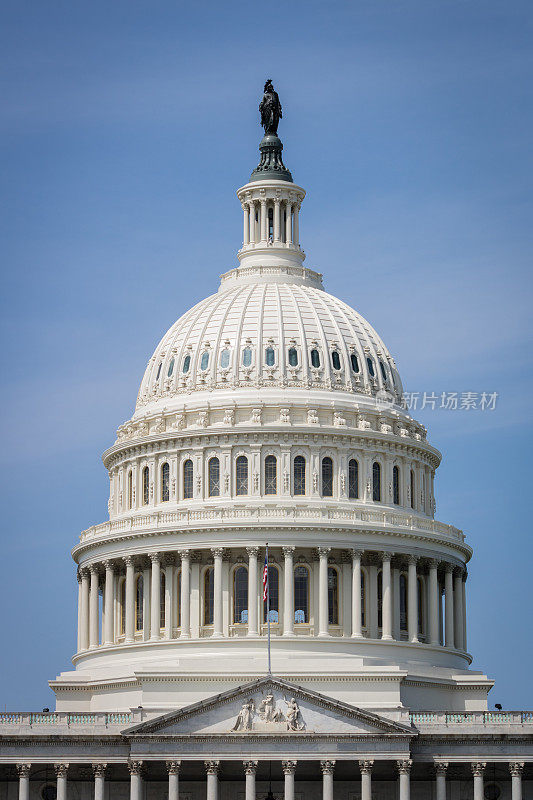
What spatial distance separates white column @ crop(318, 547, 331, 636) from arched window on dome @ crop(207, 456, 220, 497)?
9377 millimetres

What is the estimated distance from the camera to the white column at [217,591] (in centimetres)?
13812

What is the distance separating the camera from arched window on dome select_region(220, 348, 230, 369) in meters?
148

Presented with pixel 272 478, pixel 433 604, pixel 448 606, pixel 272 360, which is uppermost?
pixel 272 360

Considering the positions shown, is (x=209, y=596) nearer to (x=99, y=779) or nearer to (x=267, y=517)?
(x=267, y=517)

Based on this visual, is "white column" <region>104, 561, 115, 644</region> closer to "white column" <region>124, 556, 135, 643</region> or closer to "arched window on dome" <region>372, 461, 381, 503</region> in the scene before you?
"white column" <region>124, 556, 135, 643</region>

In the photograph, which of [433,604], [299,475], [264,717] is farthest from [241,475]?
[264,717]

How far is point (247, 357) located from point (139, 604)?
19663mm

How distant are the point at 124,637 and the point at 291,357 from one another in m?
23.7

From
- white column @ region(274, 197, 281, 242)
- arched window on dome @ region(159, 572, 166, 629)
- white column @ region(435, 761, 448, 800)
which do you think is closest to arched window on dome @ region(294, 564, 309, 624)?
arched window on dome @ region(159, 572, 166, 629)

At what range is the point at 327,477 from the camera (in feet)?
473

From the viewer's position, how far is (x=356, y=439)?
145 metres

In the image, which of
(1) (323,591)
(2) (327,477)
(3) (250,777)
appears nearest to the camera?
(3) (250,777)

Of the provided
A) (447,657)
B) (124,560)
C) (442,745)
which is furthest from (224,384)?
(442,745)

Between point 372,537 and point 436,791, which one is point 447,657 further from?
point 436,791
